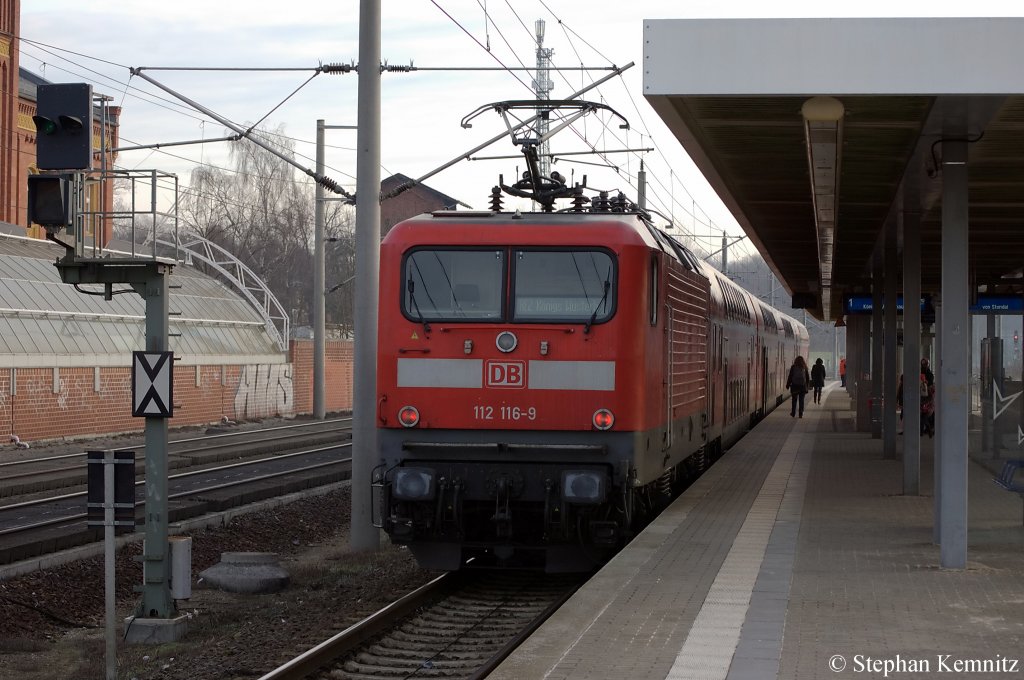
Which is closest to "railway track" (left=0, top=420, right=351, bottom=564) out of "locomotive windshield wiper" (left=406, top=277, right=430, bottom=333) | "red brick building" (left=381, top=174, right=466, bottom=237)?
"locomotive windshield wiper" (left=406, top=277, right=430, bottom=333)

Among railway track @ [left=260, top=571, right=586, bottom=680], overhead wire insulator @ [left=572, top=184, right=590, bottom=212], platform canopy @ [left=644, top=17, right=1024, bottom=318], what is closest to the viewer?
railway track @ [left=260, top=571, right=586, bottom=680]

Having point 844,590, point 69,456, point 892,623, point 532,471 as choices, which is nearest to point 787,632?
point 892,623

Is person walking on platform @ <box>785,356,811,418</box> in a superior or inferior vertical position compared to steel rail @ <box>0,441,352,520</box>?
superior

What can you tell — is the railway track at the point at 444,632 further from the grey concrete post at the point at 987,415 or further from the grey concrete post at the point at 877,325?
the grey concrete post at the point at 877,325

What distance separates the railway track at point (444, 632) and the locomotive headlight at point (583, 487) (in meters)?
0.84

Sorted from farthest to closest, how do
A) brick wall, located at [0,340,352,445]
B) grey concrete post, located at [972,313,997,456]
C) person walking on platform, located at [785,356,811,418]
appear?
1. person walking on platform, located at [785,356,811,418]
2. brick wall, located at [0,340,352,445]
3. grey concrete post, located at [972,313,997,456]

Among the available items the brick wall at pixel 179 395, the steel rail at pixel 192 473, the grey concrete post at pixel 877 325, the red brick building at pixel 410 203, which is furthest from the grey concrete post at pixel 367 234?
the red brick building at pixel 410 203

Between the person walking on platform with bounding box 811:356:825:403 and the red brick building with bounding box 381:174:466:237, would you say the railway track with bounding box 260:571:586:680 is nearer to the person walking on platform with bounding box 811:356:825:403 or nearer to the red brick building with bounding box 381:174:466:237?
the person walking on platform with bounding box 811:356:825:403

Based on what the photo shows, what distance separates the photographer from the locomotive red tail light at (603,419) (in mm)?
10422

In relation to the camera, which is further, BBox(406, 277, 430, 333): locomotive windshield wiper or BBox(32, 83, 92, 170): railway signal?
BBox(406, 277, 430, 333): locomotive windshield wiper

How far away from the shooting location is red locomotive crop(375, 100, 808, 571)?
1039 centimetres

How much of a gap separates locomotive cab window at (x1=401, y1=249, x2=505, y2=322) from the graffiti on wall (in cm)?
2665

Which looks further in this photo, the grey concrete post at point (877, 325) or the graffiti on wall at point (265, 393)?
the graffiti on wall at point (265, 393)

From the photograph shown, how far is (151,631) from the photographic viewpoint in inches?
381
